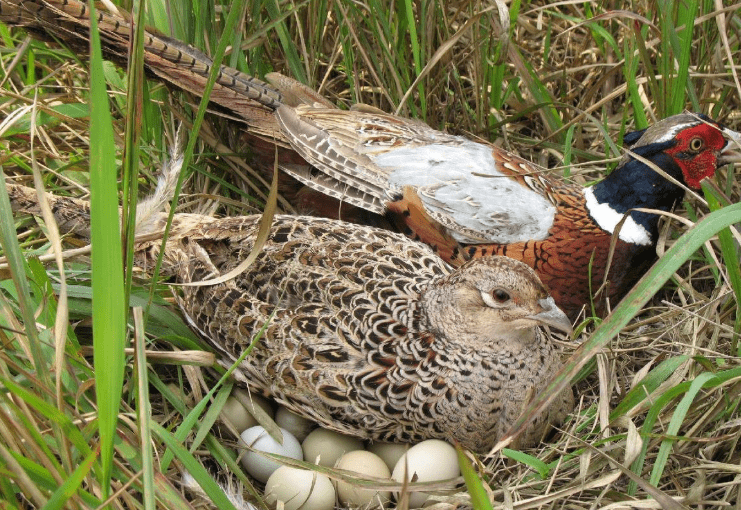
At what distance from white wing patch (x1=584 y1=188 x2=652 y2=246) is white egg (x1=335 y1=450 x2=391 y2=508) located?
45.1 inches

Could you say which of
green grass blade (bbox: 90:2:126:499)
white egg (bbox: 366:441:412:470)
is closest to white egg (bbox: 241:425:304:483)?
white egg (bbox: 366:441:412:470)

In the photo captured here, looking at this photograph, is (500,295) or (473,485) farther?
(500,295)

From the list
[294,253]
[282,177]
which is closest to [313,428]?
[294,253]

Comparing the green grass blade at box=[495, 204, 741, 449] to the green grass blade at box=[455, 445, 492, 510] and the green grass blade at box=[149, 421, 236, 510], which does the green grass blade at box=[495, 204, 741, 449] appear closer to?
the green grass blade at box=[455, 445, 492, 510]

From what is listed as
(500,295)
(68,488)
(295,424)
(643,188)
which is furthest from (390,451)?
(643,188)

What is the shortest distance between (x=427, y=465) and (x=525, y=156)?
1667mm

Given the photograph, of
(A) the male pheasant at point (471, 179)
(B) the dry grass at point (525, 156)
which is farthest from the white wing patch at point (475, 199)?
(B) the dry grass at point (525, 156)

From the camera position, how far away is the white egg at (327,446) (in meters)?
2.47

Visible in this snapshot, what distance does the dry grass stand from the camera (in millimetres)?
2049

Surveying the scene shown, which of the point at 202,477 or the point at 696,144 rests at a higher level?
the point at 696,144

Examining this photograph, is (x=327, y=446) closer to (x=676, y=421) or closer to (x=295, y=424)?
(x=295, y=424)

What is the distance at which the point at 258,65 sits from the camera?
10.9 feet

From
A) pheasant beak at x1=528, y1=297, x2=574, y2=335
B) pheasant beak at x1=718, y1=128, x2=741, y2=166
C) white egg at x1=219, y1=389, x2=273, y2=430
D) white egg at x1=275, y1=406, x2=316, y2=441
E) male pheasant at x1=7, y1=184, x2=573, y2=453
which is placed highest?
pheasant beak at x1=718, y1=128, x2=741, y2=166

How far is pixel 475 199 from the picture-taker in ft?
9.61
